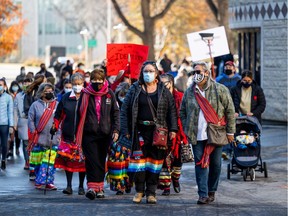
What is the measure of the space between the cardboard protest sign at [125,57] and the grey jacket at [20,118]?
1923 millimetres

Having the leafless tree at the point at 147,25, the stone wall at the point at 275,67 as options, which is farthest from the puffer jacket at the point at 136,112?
the leafless tree at the point at 147,25

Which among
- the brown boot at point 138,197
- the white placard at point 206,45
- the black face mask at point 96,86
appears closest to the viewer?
the brown boot at point 138,197

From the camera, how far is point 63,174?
60.1 feet

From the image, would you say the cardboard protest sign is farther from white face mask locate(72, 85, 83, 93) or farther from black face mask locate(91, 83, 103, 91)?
black face mask locate(91, 83, 103, 91)

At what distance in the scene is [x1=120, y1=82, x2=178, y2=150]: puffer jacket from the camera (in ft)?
44.5

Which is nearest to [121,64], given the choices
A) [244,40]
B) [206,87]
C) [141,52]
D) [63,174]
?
[141,52]

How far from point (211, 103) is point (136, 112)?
0.99 m

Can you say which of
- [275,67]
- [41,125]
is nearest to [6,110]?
[41,125]

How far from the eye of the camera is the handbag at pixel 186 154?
14298mm

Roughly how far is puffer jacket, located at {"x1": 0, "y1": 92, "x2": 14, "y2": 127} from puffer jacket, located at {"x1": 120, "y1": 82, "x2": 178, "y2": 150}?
5338 mm

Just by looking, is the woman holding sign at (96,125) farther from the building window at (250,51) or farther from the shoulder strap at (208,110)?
the building window at (250,51)

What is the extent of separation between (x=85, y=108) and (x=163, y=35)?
63.4m

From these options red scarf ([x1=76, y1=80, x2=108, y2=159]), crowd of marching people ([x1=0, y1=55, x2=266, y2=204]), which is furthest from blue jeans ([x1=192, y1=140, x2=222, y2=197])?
red scarf ([x1=76, y1=80, x2=108, y2=159])

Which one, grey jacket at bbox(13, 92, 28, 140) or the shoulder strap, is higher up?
the shoulder strap
